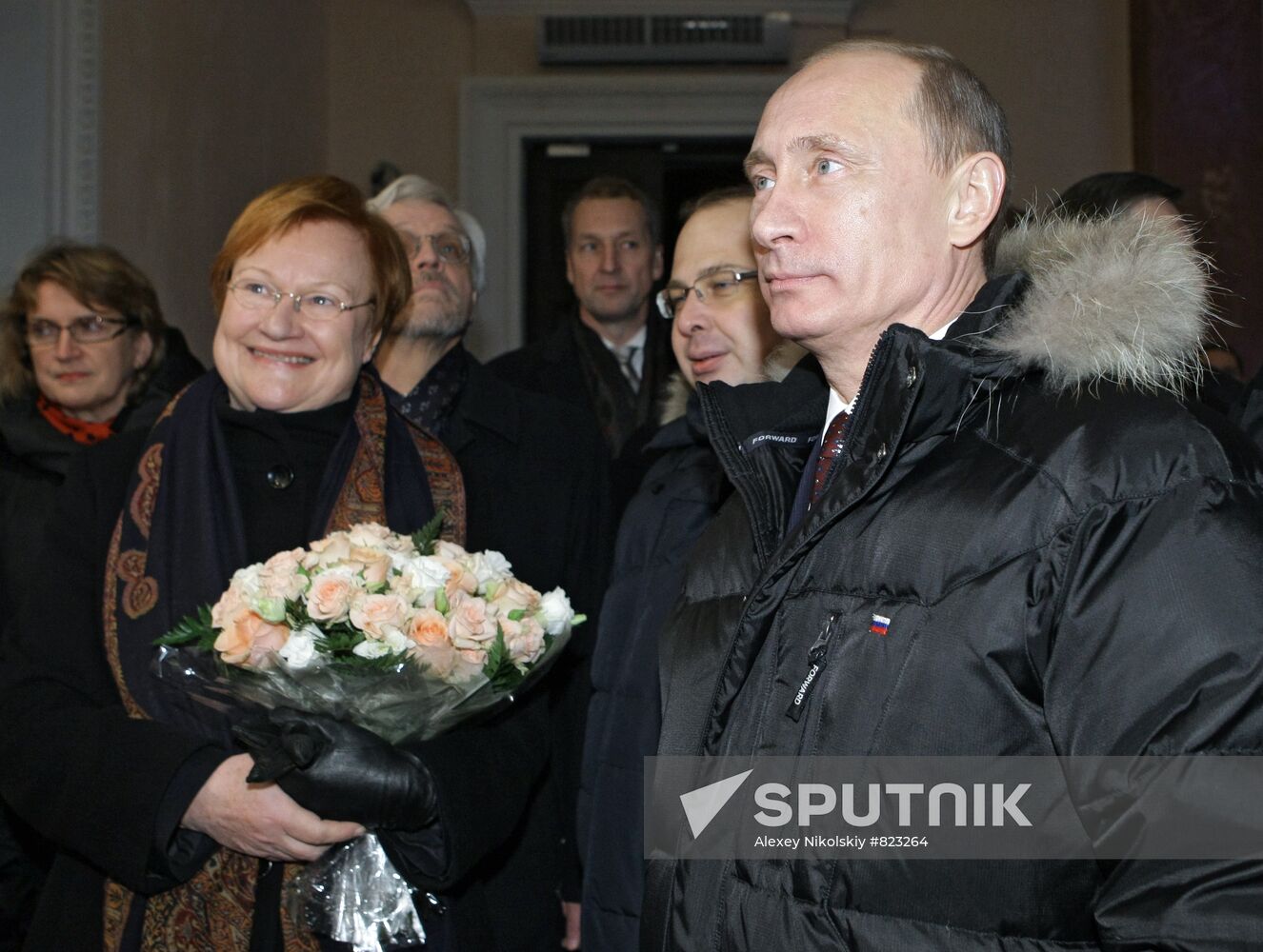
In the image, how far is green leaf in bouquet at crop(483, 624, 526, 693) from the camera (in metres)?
1.84

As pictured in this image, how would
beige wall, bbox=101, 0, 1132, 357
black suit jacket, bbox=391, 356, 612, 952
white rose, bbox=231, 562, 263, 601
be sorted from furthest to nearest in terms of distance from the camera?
1. beige wall, bbox=101, 0, 1132, 357
2. black suit jacket, bbox=391, 356, 612, 952
3. white rose, bbox=231, 562, 263, 601

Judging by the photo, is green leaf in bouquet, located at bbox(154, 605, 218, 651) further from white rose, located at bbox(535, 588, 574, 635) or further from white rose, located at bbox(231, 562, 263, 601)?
white rose, located at bbox(535, 588, 574, 635)

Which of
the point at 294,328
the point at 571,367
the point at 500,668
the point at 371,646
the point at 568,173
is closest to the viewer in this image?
the point at 371,646

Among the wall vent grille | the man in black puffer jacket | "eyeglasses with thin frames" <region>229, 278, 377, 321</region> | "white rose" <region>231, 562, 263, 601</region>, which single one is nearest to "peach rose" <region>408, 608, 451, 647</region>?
"white rose" <region>231, 562, 263, 601</region>

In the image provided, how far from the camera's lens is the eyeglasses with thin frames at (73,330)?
10.6ft

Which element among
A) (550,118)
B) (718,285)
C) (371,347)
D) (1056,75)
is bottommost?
(371,347)

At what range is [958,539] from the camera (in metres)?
1.25

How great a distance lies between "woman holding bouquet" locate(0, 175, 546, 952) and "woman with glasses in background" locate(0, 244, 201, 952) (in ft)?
2.85

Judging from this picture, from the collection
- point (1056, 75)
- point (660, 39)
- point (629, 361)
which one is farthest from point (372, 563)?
point (1056, 75)

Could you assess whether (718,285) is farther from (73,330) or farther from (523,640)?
(73,330)

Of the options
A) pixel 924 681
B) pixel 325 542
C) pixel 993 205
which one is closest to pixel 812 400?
pixel 993 205

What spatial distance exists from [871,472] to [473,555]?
859mm

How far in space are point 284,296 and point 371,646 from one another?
774mm

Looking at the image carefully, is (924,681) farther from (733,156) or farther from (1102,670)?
(733,156)
